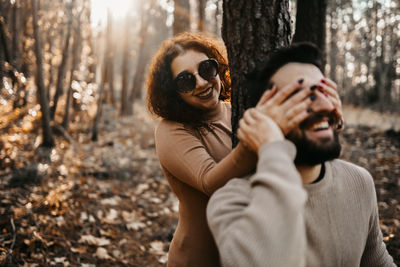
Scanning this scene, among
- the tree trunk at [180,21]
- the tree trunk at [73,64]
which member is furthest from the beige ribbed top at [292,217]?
the tree trunk at [73,64]

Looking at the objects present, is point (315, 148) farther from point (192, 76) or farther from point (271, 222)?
point (192, 76)

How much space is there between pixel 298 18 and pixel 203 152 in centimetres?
430

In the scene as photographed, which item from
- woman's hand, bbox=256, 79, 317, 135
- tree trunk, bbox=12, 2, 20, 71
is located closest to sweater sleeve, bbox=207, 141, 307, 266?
woman's hand, bbox=256, 79, 317, 135

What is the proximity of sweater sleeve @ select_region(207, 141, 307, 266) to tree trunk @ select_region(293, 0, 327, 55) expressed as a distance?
4.47m

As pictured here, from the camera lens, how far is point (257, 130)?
1.22m

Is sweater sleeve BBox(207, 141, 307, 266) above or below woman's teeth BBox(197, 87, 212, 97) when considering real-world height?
below

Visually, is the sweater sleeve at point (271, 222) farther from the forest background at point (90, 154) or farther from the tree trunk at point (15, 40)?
the tree trunk at point (15, 40)

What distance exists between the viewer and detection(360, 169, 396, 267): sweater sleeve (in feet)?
5.01

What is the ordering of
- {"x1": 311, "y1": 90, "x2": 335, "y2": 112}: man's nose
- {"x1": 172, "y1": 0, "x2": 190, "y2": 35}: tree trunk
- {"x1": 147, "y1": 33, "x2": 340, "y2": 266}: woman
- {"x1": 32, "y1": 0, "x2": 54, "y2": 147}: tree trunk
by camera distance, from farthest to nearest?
{"x1": 172, "y1": 0, "x2": 190, "y2": 35}: tree trunk, {"x1": 32, "y1": 0, "x2": 54, "y2": 147}: tree trunk, {"x1": 147, "y1": 33, "x2": 340, "y2": 266}: woman, {"x1": 311, "y1": 90, "x2": 335, "y2": 112}: man's nose

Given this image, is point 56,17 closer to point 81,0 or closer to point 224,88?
point 81,0

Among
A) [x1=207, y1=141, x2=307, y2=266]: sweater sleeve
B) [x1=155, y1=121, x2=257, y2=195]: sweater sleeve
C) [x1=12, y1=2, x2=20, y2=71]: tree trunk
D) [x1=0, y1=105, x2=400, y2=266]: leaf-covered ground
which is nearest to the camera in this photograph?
[x1=207, y1=141, x2=307, y2=266]: sweater sleeve

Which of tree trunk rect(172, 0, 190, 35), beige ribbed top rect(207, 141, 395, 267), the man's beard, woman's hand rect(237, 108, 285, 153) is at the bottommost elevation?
beige ribbed top rect(207, 141, 395, 267)

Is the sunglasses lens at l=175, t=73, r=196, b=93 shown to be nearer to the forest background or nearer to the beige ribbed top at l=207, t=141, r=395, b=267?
the forest background

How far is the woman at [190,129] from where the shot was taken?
1.68 metres
